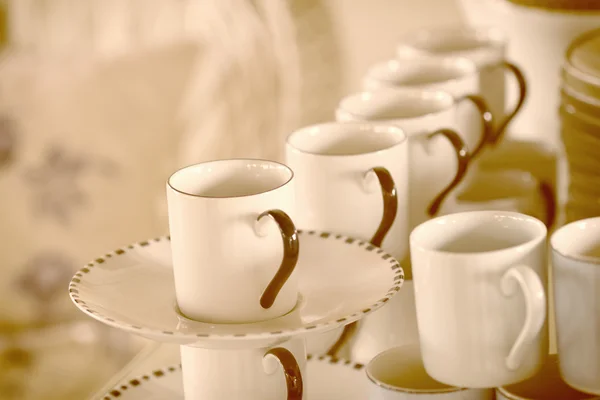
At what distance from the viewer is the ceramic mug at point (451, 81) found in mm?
749

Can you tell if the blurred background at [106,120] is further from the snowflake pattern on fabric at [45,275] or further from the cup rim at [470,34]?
the cup rim at [470,34]

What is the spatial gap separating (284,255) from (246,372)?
0.24 ft

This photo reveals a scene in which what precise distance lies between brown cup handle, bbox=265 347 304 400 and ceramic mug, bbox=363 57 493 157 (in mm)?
305

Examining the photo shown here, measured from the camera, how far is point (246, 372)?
514 millimetres

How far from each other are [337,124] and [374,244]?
11 cm

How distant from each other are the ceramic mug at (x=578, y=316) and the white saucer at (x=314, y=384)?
0.48ft

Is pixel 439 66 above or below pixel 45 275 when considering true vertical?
above

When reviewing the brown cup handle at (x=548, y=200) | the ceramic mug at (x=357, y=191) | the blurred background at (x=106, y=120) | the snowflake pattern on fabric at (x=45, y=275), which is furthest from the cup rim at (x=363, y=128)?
the snowflake pattern on fabric at (x=45, y=275)

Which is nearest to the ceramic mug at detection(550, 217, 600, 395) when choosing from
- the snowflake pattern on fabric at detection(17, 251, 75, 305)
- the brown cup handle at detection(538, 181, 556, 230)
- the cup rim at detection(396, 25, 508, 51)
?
the brown cup handle at detection(538, 181, 556, 230)

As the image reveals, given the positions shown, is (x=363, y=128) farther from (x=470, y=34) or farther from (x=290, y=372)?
(x=470, y=34)

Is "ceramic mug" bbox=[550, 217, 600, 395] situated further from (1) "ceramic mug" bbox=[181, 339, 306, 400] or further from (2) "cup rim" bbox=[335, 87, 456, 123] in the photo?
(2) "cup rim" bbox=[335, 87, 456, 123]

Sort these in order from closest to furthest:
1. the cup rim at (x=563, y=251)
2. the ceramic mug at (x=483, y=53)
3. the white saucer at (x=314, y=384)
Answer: the cup rim at (x=563, y=251), the white saucer at (x=314, y=384), the ceramic mug at (x=483, y=53)

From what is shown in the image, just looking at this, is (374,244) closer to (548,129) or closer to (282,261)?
(282,261)

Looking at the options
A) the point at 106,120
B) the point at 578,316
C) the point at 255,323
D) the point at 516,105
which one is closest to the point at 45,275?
the point at 106,120
